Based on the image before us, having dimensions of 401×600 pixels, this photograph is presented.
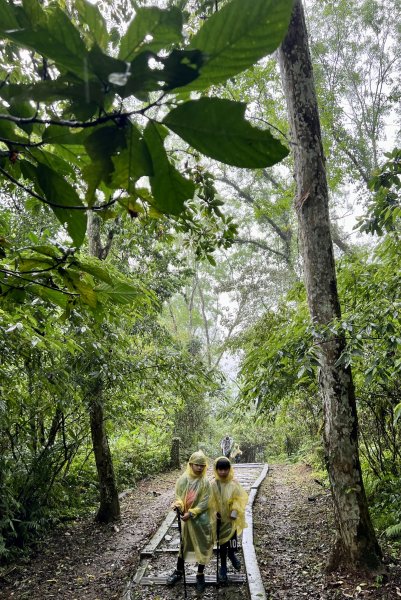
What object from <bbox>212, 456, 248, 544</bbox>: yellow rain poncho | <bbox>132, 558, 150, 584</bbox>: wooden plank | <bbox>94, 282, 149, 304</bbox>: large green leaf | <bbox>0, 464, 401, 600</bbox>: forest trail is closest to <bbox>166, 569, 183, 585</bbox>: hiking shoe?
<bbox>0, 464, 401, 600</bbox>: forest trail

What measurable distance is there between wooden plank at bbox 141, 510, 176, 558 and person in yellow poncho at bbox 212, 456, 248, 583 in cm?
118

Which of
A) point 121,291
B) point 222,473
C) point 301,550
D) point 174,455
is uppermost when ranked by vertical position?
point 121,291

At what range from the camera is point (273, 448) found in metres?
20.0

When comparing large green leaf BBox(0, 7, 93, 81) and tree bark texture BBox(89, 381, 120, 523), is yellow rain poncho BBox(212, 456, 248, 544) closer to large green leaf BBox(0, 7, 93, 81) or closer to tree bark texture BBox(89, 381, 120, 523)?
tree bark texture BBox(89, 381, 120, 523)

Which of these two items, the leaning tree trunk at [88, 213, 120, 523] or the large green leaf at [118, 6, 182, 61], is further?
the leaning tree trunk at [88, 213, 120, 523]

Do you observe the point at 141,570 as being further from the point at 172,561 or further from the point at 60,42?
the point at 60,42

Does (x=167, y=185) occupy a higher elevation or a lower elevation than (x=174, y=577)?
higher

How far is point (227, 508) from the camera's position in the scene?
17.8 ft

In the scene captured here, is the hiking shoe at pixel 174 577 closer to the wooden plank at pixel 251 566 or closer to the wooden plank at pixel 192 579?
the wooden plank at pixel 192 579

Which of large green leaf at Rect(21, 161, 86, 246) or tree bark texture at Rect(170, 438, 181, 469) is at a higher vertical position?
large green leaf at Rect(21, 161, 86, 246)

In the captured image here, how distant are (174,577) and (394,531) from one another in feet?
8.88

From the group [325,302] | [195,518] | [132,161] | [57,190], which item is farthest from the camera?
[195,518]

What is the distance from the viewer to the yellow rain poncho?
5355 mm

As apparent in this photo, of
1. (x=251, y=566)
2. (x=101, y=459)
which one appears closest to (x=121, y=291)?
(x=251, y=566)
